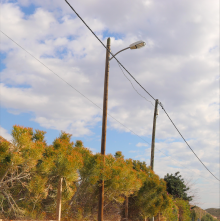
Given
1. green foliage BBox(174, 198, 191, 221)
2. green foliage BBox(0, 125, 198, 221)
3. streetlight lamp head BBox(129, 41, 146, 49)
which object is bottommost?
green foliage BBox(174, 198, 191, 221)

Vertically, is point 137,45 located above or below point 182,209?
above

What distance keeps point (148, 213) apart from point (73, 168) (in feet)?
32.6

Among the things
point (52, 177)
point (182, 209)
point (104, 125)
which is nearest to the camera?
point (52, 177)

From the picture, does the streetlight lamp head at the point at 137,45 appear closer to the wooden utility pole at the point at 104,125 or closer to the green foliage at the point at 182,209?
the wooden utility pole at the point at 104,125

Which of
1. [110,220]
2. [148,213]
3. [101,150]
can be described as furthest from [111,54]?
[148,213]

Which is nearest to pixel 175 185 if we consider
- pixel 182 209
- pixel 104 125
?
pixel 182 209

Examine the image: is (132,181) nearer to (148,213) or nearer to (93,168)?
(93,168)

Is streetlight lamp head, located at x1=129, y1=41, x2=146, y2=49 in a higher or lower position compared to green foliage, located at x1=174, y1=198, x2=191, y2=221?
higher

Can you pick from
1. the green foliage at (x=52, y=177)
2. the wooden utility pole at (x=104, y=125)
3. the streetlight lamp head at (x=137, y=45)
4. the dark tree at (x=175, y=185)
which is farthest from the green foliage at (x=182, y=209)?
the streetlight lamp head at (x=137, y=45)

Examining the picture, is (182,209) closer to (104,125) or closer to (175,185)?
(175,185)

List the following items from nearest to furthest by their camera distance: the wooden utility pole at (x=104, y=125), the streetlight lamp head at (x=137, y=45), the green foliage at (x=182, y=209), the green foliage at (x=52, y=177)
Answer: the green foliage at (x=52, y=177)
the wooden utility pole at (x=104, y=125)
the streetlight lamp head at (x=137, y=45)
the green foliage at (x=182, y=209)

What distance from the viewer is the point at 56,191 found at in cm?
1273

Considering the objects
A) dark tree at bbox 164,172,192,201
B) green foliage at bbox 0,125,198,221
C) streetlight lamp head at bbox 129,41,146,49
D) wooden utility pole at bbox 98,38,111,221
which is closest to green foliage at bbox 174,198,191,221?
dark tree at bbox 164,172,192,201

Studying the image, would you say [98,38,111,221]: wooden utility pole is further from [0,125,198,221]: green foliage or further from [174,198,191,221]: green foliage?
[174,198,191,221]: green foliage
